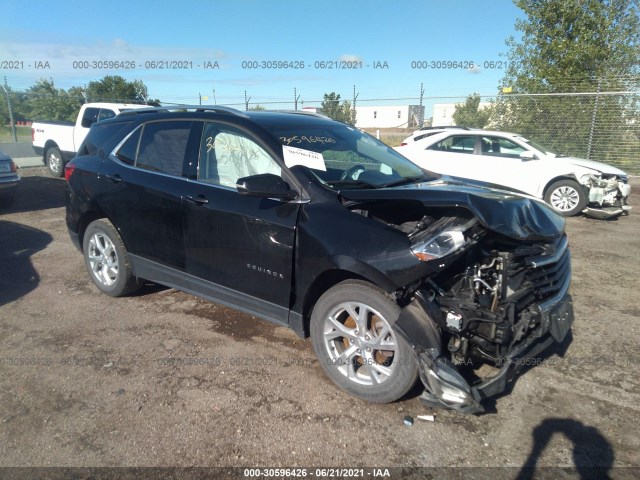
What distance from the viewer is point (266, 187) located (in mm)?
3143

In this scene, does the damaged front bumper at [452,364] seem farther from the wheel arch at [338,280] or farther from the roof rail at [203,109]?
the roof rail at [203,109]

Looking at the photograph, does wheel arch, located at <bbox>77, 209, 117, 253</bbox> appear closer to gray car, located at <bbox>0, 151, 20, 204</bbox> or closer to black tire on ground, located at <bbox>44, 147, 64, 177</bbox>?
gray car, located at <bbox>0, 151, 20, 204</bbox>

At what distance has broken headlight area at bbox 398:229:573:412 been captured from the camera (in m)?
2.65

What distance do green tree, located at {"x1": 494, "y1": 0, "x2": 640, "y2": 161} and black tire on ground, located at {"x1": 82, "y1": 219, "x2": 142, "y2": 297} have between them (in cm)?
1444

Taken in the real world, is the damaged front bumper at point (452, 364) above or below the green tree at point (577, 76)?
below

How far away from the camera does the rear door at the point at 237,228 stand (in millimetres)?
3297

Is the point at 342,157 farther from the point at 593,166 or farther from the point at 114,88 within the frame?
the point at 114,88

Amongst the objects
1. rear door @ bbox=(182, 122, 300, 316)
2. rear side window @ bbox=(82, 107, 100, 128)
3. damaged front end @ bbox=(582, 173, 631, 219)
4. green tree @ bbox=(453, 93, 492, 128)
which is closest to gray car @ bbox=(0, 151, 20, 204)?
rear side window @ bbox=(82, 107, 100, 128)

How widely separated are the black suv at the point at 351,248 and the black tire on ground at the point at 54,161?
10462 mm

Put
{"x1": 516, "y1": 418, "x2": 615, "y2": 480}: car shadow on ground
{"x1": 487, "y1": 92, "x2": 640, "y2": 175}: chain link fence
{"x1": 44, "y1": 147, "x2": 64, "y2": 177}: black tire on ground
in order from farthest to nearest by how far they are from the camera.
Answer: {"x1": 487, "y1": 92, "x2": 640, "y2": 175}: chain link fence → {"x1": 44, "y1": 147, "x2": 64, "y2": 177}: black tire on ground → {"x1": 516, "y1": 418, "x2": 615, "y2": 480}: car shadow on ground

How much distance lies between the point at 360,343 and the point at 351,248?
0.64 metres

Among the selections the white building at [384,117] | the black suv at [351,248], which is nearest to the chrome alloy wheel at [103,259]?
the black suv at [351,248]

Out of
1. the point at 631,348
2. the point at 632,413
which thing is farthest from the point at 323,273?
the point at 631,348

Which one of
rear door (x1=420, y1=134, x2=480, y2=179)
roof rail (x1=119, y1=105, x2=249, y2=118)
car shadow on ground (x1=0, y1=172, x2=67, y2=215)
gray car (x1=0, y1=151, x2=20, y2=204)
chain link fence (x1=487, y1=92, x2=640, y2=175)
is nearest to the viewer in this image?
roof rail (x1=119, y1=105, x2=249, y2=118)
